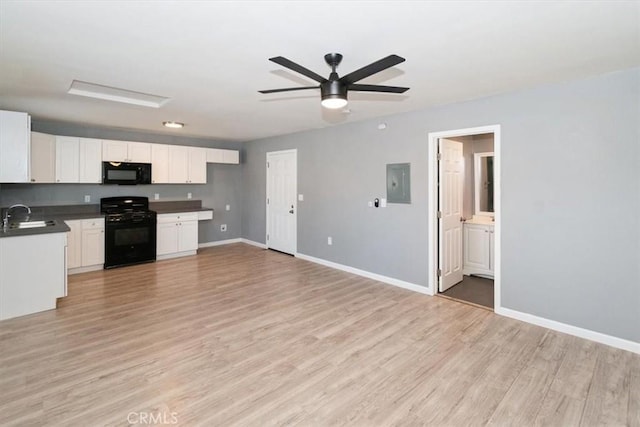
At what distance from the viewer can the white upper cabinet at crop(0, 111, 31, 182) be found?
12.2ft

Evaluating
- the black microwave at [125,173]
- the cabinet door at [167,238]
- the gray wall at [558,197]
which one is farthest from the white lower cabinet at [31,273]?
the gray wall at [558,197]

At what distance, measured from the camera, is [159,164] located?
6.23 m

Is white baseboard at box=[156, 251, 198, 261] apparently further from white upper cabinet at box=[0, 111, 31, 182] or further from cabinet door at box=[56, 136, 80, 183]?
white upper cabinet at box=[0, 111, 31, 182]

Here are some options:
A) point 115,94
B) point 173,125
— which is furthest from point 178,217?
point 115,94

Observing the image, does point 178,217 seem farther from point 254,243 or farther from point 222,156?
point 254,243

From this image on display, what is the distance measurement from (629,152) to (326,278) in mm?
3769

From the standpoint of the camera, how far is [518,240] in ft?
11.4

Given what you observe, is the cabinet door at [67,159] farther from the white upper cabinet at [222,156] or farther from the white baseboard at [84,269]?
the white upper cabinet at [222,156]

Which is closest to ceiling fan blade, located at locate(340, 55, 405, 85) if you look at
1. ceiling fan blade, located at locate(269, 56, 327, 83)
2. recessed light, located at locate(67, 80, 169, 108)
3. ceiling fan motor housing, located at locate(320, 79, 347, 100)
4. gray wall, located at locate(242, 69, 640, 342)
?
ceiling fan motor housing, located at locate(320, 79, 347, 100)

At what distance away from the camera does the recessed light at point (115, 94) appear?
3514mm

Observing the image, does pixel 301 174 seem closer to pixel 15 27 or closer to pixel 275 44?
pixel 275 44

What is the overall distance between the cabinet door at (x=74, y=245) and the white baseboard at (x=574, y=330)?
6.16 meters

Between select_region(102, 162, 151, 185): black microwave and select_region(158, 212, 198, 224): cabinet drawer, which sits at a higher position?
select_region(102, 162, 151, 185): black microwave

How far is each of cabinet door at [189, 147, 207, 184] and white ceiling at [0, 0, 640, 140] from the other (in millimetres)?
2889
